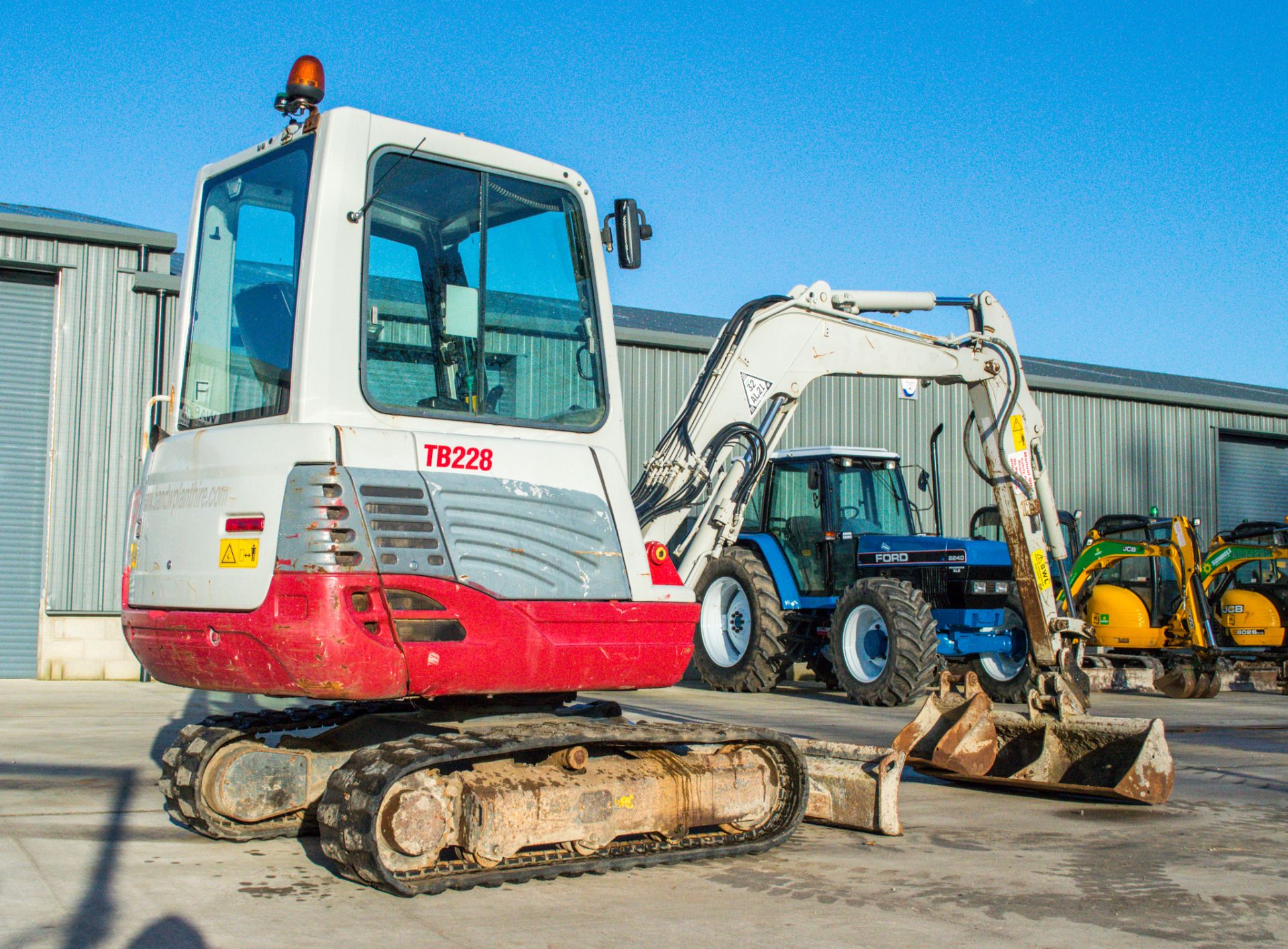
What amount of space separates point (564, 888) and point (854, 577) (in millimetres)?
9091

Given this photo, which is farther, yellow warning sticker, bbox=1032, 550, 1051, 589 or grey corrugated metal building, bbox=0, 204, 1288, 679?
grey corrugated metal building, bbox=0, 204, 1288, 679

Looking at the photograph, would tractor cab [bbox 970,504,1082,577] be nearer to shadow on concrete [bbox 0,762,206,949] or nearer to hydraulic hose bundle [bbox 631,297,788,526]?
hydraulic hose bundle [bbox 631,297,788,526]

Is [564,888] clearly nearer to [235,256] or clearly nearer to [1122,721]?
[235,256]

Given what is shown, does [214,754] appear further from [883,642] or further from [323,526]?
[883,642]

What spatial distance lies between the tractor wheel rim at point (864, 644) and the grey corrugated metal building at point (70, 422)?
804 cm

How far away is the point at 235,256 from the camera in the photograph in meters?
5.72

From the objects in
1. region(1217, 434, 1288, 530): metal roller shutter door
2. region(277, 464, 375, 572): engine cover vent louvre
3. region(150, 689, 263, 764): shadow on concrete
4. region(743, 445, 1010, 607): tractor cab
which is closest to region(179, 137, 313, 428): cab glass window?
region(277, 464, 375, 572): engine cover vent louvre

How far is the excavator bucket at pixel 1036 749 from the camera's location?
6984 millimetres

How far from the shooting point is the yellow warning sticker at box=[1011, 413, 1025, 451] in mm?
8602

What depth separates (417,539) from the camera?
16.3 ft

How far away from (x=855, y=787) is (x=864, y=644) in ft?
21.7

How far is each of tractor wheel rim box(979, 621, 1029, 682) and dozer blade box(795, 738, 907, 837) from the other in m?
7.38

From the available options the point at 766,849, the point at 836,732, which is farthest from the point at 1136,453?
the point at 766,849

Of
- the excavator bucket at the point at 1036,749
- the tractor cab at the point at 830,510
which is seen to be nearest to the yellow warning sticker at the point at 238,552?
the excavator bucket at the point at 1036,749
